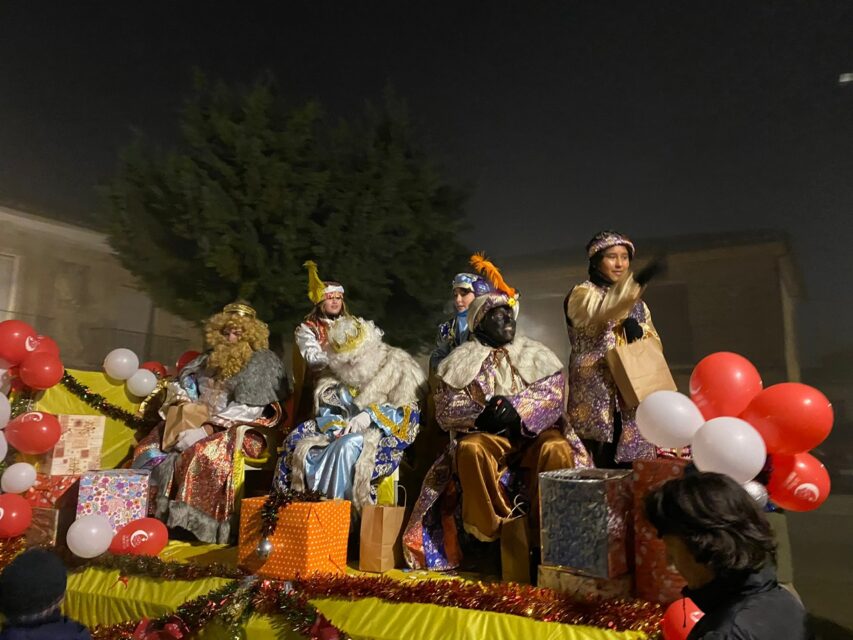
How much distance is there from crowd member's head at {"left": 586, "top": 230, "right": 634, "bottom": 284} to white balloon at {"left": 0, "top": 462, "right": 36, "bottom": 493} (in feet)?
14.8

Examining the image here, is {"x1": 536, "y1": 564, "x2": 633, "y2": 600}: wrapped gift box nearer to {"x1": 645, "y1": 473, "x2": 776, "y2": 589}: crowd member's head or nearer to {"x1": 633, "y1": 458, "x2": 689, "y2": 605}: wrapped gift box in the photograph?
{"x1": 633, "y1": 458, "x2": 689, "y2": 605}: wrapped gift box

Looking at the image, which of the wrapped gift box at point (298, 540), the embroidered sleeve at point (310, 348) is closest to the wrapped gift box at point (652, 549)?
the wrapped gift box at point (298, 540)

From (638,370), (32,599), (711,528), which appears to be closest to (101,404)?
(32,599)

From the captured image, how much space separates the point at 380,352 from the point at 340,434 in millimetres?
741

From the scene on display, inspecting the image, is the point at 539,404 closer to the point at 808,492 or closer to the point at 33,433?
the point at 808,492

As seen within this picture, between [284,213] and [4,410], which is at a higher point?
[284,213]

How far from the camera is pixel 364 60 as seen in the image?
343 inches

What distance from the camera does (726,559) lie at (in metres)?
1.56

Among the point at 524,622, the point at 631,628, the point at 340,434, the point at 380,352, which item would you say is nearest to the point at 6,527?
the point at 340,434

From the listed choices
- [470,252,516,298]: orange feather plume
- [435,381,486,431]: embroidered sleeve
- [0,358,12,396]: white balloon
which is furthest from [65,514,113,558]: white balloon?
[470,252,516,298]: orange feather plume

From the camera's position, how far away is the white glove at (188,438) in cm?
540

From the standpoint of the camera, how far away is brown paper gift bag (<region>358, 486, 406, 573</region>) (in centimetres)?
403

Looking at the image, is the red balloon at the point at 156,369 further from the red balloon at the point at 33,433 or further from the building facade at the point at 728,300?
the building facade at the point at 728,300

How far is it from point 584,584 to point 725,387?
3.95 ft
